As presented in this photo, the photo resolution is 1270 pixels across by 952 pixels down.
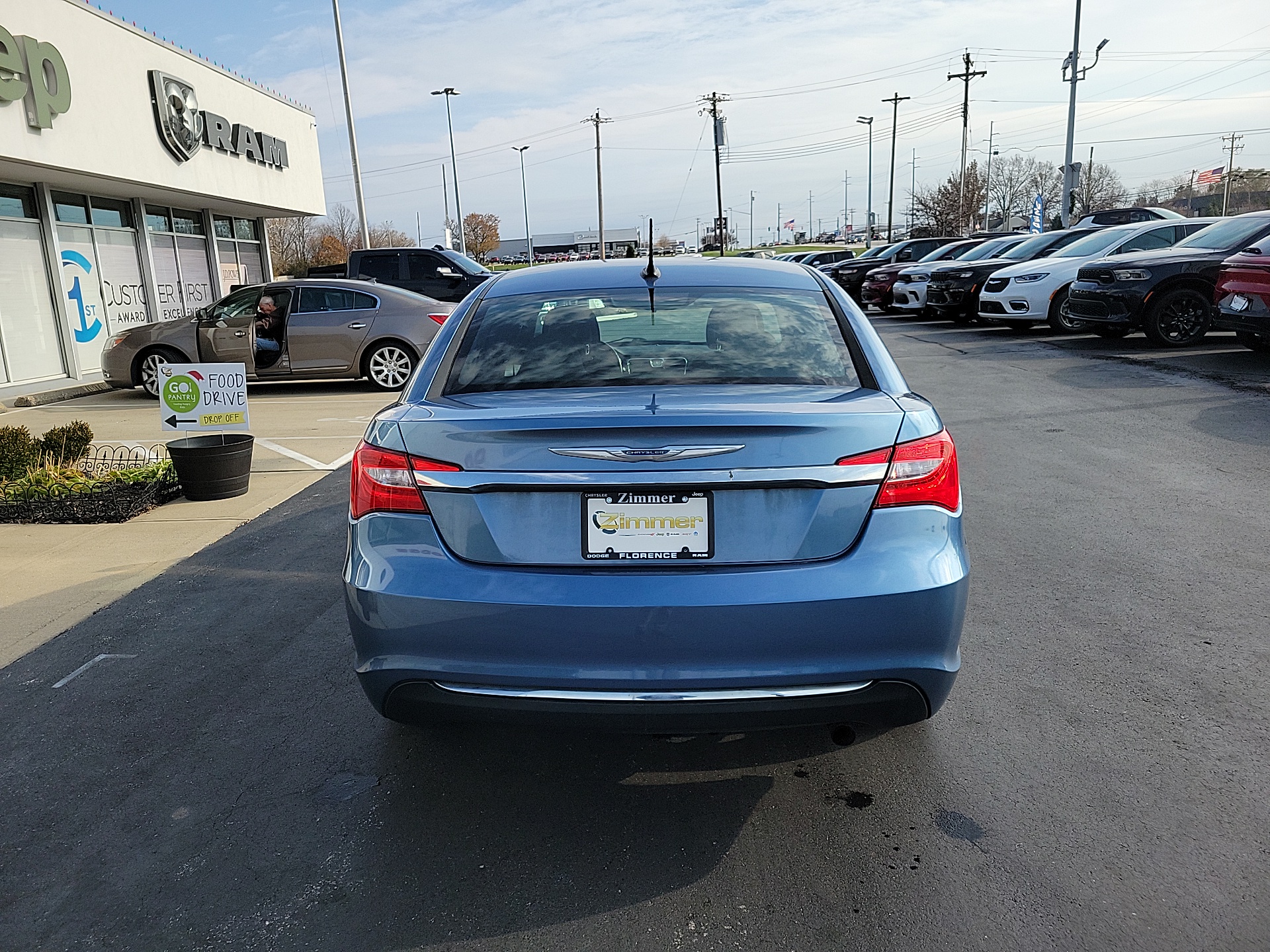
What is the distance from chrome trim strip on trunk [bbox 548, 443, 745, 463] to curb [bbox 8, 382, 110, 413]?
12925mm

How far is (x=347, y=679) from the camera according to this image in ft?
12.9

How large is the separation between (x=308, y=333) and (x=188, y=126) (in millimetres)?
6072

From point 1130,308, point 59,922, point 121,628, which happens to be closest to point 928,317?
point 1130,308

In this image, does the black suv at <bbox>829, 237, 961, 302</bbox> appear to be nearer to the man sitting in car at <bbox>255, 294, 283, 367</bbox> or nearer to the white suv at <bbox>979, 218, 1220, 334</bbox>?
the white suv at <bbox>979, 218, 1220, 334</bbox>

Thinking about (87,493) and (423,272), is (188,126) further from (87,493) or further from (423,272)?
(87,493)

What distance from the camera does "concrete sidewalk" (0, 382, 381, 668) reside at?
496 cm

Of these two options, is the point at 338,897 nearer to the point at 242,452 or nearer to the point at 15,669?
the point at 15,669

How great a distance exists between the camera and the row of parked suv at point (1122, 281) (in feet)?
36.7

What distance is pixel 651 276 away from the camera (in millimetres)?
3684

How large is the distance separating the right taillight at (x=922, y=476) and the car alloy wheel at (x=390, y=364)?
432 inches

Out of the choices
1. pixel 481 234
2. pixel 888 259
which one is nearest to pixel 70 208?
pixel 888 259

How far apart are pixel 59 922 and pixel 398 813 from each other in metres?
0.91

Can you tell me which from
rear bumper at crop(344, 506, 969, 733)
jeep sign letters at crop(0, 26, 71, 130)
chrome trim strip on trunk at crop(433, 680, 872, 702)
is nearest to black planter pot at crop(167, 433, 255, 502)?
rear bumper at crop(344, 506, 969, 733)

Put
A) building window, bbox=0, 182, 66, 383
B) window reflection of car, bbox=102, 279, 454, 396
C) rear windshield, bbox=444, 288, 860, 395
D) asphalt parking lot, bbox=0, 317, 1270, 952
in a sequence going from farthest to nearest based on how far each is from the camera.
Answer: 1. building window, bbox=0, 182, 66, 383
2. window reflection of car, bbox=102, 279, 454, 396
3. rear windshield, bbox=444, 288, 860, 395
4. asphalt parking lot, bbox=0, 317, 1270, 952
